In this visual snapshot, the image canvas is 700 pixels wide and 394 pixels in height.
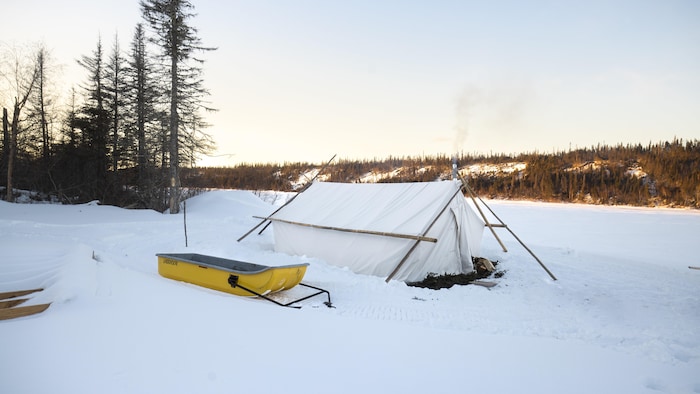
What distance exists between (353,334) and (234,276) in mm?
1974

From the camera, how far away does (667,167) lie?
18219 millimetres

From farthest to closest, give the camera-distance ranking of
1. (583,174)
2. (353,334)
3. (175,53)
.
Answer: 1. (583,174)
2. (175,53)
3. (353,334)

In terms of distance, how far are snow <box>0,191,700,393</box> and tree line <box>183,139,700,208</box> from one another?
13425 mm

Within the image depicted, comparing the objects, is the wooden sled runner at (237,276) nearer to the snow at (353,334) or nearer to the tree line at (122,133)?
the snow at (353,334)

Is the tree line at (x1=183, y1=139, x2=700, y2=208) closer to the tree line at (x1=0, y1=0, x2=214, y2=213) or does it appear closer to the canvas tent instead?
the tree line at (x1=0, y1=0, x2=214, y2=213)

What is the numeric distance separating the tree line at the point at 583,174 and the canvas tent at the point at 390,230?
10.6m

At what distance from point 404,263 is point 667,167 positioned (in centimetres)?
1950

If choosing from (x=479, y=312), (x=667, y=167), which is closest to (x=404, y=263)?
(x=479, y=312)

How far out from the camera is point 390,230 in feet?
21.5

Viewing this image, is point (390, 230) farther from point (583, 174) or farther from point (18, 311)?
point (583, 174)

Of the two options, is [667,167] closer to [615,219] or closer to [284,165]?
[615,219]

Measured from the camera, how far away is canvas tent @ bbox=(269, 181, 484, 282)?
21.1 feet

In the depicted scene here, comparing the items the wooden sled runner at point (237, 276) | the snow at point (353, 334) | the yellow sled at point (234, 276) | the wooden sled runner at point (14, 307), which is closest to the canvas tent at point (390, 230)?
the snow at point (353, 334)

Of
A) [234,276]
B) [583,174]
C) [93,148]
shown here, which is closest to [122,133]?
[93,148]
